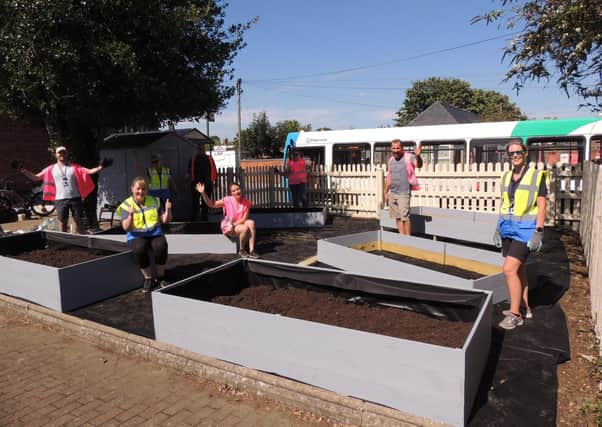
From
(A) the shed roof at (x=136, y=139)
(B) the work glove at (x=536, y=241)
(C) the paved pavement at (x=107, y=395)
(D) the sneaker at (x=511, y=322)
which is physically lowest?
(C) the paved pavement at (x=107, y=395)

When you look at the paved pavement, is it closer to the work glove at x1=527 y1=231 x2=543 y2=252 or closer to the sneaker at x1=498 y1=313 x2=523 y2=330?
the sneaker at x1=498 y1=313 x2=523 y2=330

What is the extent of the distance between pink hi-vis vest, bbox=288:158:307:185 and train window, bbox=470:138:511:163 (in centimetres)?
574

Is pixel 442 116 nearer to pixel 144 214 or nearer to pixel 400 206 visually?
pixel 400 206

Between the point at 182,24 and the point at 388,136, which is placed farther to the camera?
the point at 388,136

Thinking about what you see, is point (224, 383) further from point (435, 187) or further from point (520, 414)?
point (435, 187)

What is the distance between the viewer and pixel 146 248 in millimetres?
5828

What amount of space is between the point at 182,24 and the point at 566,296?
7.70m

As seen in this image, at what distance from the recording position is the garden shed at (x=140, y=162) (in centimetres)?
1288

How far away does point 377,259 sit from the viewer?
233 inches

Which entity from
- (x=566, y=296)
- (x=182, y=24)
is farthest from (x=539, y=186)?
(x=182, y=24)

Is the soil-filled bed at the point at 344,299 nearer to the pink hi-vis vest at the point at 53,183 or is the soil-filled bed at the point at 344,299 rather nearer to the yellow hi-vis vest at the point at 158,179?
the pink hi-vis vest at the point at 53,183

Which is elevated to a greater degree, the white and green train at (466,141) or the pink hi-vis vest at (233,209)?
the white and green train at (466,141)

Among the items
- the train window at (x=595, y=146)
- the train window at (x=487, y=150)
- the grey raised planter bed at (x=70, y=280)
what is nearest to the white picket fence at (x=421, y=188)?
the train window at (x=487, y=150)

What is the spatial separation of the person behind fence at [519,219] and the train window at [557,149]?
9.72m
